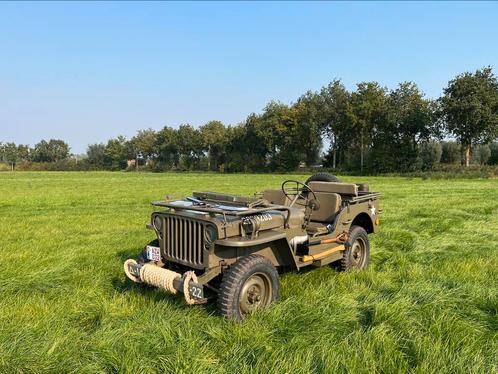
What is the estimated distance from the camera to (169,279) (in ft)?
13.8

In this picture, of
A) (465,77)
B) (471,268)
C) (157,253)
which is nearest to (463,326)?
(471,268)

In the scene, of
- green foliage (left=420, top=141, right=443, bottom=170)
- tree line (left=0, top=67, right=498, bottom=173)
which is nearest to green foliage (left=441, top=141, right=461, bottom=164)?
tree line (left=0, top=67, right=498, bottom=173)

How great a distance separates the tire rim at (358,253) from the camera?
6228 millimetres

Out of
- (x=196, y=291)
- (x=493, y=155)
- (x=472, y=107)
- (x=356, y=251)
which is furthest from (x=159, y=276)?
(x=493, y=155)

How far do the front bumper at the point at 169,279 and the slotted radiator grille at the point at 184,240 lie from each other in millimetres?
208

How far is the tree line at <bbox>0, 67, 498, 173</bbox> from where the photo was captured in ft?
128

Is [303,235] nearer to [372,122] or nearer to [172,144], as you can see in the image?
→ [372,122]

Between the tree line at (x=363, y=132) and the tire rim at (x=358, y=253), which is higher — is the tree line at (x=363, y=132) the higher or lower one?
the higher one

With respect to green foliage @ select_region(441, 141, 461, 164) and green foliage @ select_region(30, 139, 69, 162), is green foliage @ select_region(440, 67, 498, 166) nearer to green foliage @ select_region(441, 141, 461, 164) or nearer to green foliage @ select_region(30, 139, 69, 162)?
green foliage @ select_region(441, 141, 461, 164)

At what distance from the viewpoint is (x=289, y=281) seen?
543cm

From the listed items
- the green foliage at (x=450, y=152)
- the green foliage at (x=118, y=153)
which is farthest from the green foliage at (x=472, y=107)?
the green foliage at (x=118, y=153)

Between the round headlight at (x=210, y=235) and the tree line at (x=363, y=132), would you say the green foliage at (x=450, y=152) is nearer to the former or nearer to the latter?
the tree line at (x=363, y=132)

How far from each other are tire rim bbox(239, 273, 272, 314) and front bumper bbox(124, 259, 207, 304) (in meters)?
0.45

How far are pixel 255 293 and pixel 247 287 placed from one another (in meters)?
0.19
